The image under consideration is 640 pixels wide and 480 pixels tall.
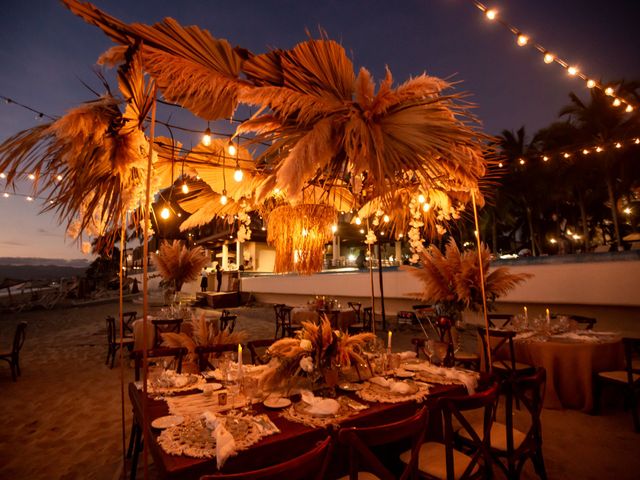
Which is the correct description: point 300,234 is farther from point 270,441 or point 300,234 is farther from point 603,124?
point 603,124

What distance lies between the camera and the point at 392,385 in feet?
7.70

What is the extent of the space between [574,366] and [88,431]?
5.22 meters

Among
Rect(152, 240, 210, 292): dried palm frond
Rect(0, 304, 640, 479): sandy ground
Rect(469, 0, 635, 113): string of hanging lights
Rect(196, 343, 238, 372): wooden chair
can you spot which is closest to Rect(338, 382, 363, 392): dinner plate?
Rect(196, 343, 238, 372): wooden chair

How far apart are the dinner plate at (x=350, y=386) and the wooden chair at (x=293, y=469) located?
3.20 feet

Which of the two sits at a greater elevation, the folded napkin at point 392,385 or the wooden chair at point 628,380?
the folded napkin at point 392,385

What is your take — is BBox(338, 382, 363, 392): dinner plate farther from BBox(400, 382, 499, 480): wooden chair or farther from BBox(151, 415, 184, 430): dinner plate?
BBox(151, 415, 184, 430): dinner plate

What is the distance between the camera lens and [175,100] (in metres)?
2.12

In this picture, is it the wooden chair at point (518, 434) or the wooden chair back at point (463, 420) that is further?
the wooden chair at point (518, 434)

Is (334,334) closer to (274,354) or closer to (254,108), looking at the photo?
(274,354)

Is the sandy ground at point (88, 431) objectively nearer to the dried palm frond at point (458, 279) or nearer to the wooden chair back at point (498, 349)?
the wooden chair back at point (498, 349)

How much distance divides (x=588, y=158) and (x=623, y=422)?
61.0 feet

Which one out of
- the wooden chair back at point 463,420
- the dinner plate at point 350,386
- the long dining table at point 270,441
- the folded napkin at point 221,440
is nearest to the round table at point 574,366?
the long dining table at point 270,441

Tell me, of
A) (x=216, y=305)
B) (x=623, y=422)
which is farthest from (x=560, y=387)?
(x=216, y=305)

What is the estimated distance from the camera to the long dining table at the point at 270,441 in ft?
4.80
